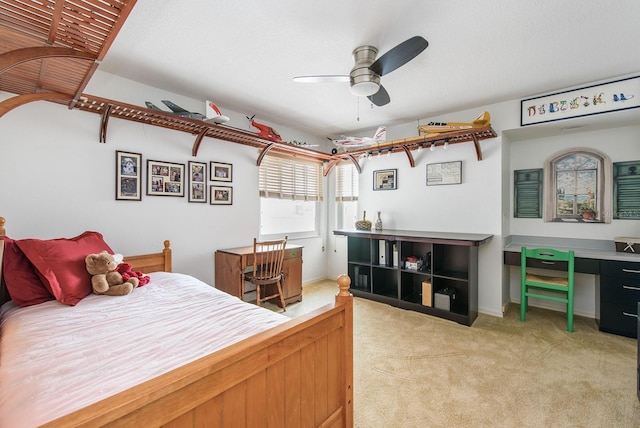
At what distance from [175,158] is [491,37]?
3.14 metres

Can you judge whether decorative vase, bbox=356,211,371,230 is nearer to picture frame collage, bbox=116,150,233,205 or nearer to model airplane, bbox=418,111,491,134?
model airplane, bbox=418,111,491,134

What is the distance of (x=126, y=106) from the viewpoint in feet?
8.00

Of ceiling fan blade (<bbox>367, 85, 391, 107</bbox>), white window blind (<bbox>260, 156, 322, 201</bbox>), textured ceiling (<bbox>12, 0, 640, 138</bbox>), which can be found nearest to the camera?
textured ceiling (<bbox>12, 0, 640, 138</bbox>)

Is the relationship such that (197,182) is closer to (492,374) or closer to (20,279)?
(20,279)

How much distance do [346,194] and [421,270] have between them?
197 cm

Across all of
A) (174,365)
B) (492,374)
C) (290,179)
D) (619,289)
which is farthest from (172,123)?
(619,289)

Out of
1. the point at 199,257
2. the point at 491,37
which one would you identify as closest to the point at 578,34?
the point at 491,37

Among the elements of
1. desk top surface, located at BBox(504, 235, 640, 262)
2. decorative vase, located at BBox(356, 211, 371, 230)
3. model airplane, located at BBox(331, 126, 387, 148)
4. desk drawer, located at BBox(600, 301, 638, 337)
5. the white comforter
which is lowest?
desk drawer, located at BBox(600, 301, 638, 337)

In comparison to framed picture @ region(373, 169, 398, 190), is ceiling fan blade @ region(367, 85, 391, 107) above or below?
above

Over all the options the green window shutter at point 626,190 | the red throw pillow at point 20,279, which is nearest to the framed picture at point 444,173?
the green window shutter at point 626,190

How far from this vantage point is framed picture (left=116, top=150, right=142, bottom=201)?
275 centimetres

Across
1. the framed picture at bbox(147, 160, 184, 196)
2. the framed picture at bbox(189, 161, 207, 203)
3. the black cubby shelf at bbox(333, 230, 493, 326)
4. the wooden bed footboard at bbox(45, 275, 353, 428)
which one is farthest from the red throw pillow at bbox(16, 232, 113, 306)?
the black cubby shelf at bbox(333, 230, 493, 326)

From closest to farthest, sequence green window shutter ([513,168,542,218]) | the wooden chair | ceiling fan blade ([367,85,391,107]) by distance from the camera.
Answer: ceiling fan blade ([367,85,391,107]), the wooden chair, green window shutter ([513,168,542,218])

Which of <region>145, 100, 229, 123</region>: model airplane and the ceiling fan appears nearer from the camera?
the ceiling fan
